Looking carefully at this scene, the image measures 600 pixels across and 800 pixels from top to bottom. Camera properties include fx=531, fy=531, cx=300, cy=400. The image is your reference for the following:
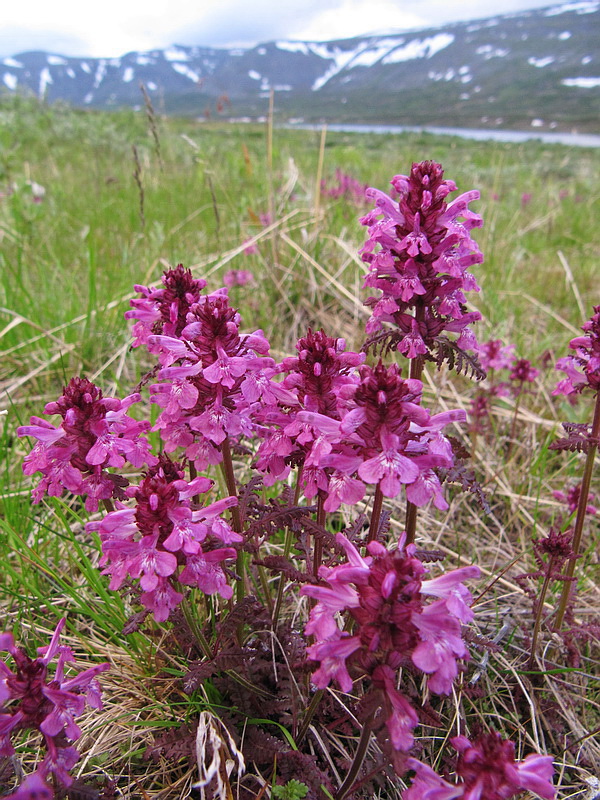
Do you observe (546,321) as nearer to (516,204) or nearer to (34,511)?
(34,511)

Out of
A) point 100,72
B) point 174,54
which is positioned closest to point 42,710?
point 174,54

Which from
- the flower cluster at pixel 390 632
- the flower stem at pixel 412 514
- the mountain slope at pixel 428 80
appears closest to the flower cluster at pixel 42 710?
the flower cluster at pixel 390 632

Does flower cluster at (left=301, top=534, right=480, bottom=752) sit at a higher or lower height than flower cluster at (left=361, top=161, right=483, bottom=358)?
lower

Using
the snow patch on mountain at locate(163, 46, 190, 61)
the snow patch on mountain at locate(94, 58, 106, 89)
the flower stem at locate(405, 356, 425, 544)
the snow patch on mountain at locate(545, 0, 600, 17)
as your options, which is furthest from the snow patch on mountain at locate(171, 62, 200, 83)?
the flower stem at locate(405, 356, 425, 544)

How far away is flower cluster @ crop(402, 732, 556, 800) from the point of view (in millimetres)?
1071

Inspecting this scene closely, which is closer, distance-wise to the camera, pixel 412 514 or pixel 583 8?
pixel 412 514

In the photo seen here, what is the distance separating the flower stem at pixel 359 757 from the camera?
124 centimetres

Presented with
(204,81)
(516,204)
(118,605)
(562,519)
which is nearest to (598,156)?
(516,204)

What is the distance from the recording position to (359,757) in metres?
1.36

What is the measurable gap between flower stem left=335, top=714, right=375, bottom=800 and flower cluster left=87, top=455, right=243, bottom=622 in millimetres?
475

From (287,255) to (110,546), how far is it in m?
4.45

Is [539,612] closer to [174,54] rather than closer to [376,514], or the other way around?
[376,514]

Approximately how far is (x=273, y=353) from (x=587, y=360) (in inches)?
104

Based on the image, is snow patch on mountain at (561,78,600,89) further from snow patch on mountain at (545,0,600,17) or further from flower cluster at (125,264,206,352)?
flower cluster at (125,264,206,352)
